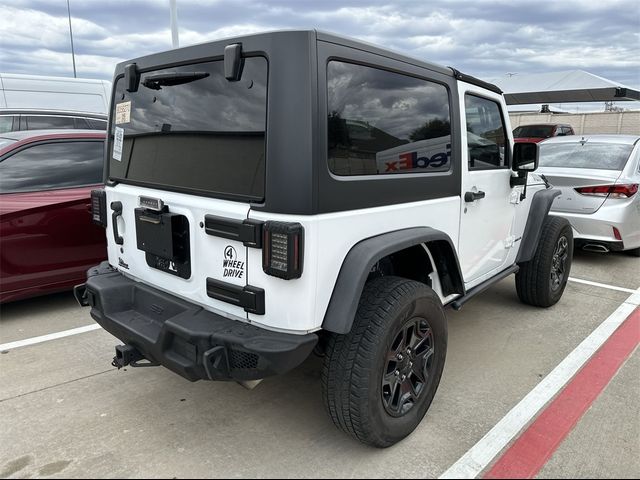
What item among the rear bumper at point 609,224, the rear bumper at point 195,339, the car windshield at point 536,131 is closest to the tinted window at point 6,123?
the rear bumper at point 195,339

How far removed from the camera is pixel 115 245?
3057mm

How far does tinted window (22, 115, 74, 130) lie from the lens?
23.1 ft

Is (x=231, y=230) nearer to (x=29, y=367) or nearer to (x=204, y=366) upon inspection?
(x=204, y=366)

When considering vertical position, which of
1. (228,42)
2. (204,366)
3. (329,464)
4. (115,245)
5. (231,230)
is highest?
(228,42)

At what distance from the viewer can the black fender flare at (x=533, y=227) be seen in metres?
4.21

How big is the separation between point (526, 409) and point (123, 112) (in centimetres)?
309

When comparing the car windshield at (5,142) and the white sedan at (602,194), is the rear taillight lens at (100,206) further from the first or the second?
the white sedan at (602,194)

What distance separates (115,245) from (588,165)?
5896 millimetres

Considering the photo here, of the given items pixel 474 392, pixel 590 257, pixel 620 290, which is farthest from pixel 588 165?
pixel 474 392

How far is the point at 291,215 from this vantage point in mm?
2068

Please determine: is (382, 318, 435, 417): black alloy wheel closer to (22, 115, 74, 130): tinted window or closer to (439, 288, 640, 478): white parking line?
(439, 288, 640, 478): white parking line

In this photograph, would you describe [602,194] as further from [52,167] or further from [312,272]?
[52,167]

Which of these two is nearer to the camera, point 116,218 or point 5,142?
point 116,218

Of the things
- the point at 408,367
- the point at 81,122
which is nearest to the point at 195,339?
the point at 408,367
